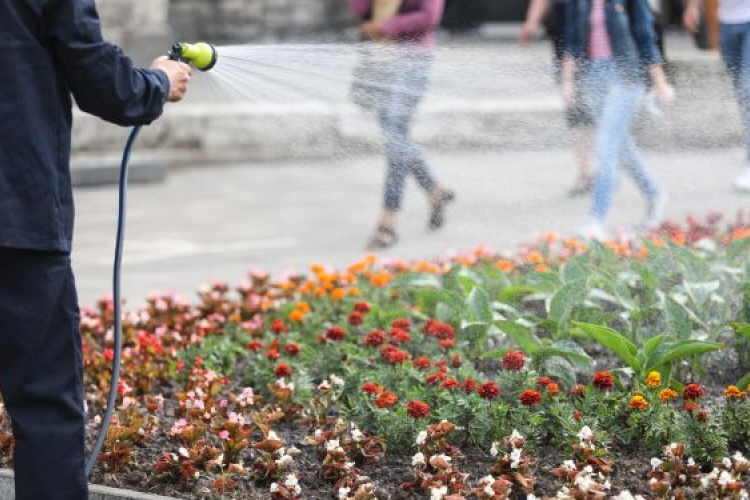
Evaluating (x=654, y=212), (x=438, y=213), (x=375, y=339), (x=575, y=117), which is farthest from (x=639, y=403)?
(x=438, y=213)

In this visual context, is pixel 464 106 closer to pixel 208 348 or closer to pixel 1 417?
pixel 208 348

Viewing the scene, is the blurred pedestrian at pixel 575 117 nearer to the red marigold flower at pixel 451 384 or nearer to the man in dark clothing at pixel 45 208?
the red marigold flower at pixel 451 384

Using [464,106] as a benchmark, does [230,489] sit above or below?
above

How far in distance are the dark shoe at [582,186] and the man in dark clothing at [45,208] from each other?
5.78 m

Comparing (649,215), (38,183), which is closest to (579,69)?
(649,215)

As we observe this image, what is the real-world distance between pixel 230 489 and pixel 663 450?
1074 millimetres

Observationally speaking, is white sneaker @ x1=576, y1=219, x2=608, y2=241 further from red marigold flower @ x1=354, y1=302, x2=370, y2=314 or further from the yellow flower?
the yellow flower

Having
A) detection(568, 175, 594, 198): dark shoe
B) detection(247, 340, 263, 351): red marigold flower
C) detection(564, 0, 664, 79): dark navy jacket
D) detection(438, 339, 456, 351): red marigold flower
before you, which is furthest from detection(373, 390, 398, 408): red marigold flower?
detection(568, 175, 594, 198): dark shoe

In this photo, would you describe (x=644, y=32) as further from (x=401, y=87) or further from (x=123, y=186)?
(x=123, y=186)

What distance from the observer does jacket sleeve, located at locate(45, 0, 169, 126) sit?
3354 millimetres

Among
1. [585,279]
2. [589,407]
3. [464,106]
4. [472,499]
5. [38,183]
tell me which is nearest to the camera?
[38,183]

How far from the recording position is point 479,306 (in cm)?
500

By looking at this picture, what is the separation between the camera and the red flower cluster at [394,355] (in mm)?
4625

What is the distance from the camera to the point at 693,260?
524 centimetres
